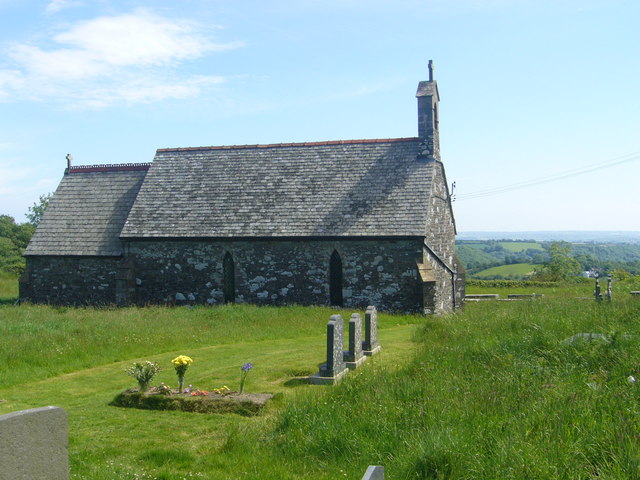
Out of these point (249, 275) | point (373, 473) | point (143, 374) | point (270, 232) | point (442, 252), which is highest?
point (270, 232)

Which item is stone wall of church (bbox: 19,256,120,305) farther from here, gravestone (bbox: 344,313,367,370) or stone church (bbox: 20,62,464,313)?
gravestone (bbox: 344,313,367,370)

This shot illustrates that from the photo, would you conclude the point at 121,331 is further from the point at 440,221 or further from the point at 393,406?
the point at 440,221

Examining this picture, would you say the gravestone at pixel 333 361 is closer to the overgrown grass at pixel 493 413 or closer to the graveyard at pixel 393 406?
the graveyard at pixel 393 406

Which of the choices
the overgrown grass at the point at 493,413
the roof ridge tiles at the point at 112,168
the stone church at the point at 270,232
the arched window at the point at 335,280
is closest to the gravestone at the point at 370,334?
the overgrown grass at the point at 493,413

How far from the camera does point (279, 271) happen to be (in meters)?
26.5

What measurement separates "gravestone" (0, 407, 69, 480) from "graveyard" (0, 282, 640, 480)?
92.2 inches

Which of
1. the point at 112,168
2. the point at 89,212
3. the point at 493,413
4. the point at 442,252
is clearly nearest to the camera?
the point at 493,413

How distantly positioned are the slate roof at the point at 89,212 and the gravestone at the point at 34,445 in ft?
78.4

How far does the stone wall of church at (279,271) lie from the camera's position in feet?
83.0

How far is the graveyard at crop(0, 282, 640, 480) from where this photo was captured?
673 centimetres

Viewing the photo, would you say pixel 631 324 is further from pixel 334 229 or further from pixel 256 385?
pixel 334 229

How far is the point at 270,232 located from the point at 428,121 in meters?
9.10

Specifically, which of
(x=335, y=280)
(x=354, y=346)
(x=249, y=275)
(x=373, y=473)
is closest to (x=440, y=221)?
(x=335, y=280)

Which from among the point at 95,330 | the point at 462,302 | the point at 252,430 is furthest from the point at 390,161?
the point at 252,430
